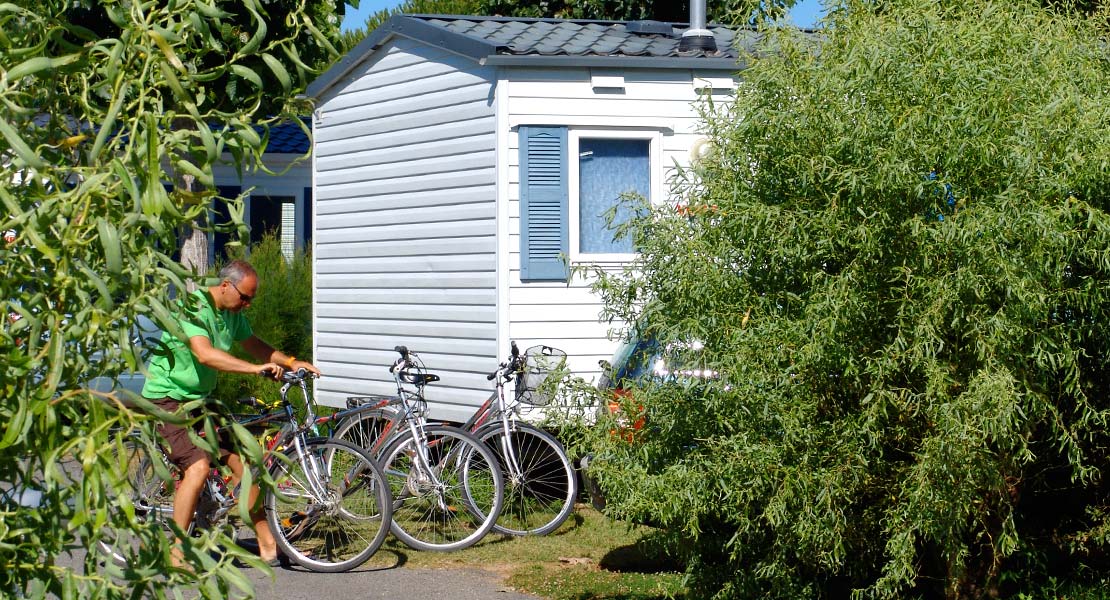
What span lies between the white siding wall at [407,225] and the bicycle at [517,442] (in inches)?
55.0

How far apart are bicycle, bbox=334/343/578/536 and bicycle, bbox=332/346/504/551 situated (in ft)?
0.61

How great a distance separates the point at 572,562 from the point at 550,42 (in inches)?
201

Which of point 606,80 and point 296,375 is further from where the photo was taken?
point 606,80

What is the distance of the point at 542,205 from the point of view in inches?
410

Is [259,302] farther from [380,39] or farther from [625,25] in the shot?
[625,25]

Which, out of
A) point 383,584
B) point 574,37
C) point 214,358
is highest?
point 574,37

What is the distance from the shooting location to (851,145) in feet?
16.1

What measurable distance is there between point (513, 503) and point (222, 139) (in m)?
6.99

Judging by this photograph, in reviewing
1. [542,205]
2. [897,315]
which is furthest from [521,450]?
[897,315]

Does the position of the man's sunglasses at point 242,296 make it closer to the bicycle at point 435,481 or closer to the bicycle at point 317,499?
the bicycle at point 317,499

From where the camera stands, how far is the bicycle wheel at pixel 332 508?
7547 mm

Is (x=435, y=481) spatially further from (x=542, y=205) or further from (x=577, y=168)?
(x=577, y=168)

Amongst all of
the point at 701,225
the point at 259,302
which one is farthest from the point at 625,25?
the point at 701,225

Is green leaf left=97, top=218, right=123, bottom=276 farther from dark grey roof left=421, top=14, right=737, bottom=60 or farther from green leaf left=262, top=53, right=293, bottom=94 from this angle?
dark grey roof left=421, top=14, right=737, bottom=60
